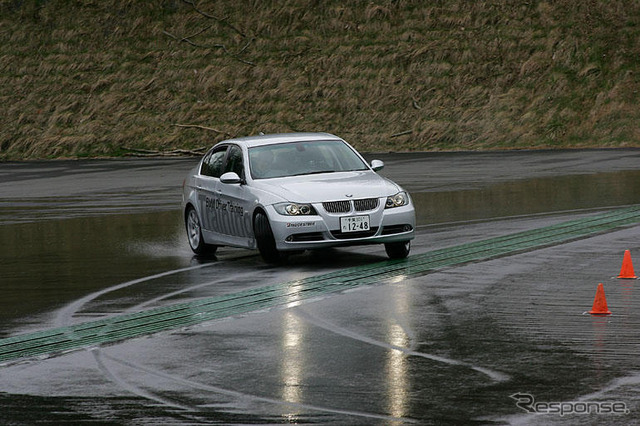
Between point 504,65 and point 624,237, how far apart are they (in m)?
36.2

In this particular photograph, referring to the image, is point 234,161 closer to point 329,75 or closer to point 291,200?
point 291,200

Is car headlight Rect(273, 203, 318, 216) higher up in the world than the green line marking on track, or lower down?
higher up

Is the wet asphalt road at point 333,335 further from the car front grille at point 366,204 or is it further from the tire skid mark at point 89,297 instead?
the car front grille at point 366,204

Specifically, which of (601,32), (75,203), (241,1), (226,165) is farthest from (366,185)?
(241,1)

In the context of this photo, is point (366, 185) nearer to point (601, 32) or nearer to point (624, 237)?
point (624, 237)

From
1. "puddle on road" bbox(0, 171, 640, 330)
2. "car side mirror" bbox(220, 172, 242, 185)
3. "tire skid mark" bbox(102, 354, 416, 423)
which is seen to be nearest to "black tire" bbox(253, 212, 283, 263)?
"car side mirror" bbox(220, 172, 242, 185)

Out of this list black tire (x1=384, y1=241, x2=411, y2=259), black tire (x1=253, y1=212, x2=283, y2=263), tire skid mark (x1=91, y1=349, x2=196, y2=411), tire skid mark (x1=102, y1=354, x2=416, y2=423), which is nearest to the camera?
tire skid mark (x1=102, y1=354, x2=416, y2=423)

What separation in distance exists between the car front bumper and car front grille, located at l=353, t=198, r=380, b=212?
5cm

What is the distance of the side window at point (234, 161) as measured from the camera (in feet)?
53.9

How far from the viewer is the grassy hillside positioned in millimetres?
49094

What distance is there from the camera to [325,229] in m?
14.7

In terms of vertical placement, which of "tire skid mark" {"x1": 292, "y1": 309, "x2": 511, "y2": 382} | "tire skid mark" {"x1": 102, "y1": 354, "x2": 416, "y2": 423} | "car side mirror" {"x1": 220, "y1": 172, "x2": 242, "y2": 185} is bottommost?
"tire skid mark" {"x1": 292, "y1": 309, "x2": 511, "y2": 382}

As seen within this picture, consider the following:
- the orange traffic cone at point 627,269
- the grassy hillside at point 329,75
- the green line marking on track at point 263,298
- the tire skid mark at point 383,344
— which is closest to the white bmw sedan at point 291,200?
the green line marking on track at point 263,298

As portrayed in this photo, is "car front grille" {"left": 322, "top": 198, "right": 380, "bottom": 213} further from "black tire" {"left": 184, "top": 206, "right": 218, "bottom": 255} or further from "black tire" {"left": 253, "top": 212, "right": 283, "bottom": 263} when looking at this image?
"black tire" {"left": 184, "top": 206, "right": 218, "bottom": 255}
